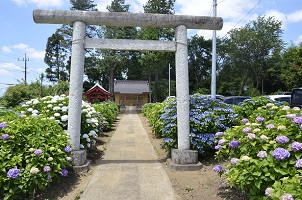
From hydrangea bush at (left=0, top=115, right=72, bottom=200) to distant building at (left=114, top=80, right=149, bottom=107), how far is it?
3776 centimetres

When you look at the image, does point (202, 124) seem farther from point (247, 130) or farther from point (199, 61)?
point (199, 61)

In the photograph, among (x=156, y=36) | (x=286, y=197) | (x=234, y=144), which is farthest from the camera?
(x=156, y=36)

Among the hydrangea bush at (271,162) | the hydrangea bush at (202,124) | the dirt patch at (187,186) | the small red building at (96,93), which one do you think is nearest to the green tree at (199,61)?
the small red building at (96,93)

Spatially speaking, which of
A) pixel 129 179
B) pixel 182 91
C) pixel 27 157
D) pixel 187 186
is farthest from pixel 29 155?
pixel 182 91

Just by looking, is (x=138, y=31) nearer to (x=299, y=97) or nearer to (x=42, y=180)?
(x=299, y=97)

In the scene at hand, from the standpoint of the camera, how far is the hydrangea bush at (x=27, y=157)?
12.7 feet

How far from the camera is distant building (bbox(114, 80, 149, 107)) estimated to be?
141 ft

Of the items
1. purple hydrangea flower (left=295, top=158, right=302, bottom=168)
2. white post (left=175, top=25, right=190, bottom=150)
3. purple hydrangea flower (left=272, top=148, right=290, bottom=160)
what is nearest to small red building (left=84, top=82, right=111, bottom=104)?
white post (left=175, top=25, right=190, bottom=150)

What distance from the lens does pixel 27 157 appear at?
417 centimetres

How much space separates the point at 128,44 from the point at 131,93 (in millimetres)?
36655

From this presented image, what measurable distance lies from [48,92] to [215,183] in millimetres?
36474

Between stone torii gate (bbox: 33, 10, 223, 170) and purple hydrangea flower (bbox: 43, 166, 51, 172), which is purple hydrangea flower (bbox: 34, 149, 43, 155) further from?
stone torii gate (bbox: 33, 10, 223, 170)

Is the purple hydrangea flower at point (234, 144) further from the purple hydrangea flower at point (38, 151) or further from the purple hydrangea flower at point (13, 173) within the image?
the purple hydrangea flower at point (13, 173)

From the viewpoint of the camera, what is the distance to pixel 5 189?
3791 mm
